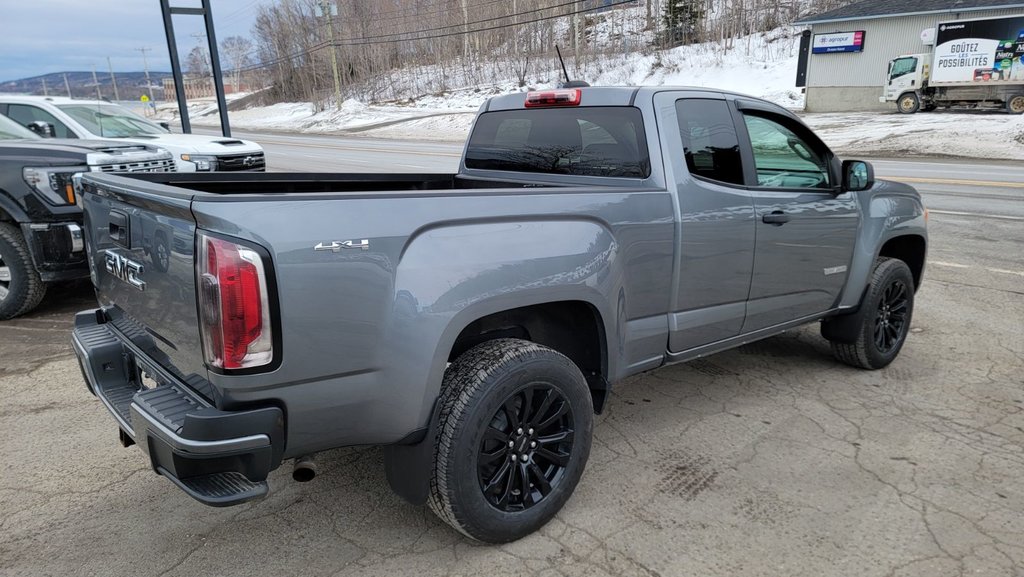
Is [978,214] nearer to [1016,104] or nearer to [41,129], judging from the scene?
[41,129]

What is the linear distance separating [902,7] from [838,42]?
287 cm

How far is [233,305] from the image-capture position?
2.13 metres

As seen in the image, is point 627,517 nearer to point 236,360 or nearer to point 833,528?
point 833,528

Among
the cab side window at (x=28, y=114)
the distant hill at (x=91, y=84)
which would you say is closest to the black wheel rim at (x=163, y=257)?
the cab side window at (x=28, y=114)

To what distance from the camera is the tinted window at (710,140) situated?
3516 millimetres

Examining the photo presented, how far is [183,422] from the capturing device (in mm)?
2207

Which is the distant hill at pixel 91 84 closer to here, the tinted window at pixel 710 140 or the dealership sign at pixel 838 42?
the dealership sign at pixel 838 42

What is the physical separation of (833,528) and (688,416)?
120 centimetres

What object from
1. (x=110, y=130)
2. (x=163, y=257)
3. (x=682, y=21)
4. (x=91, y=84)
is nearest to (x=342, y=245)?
(x=163, y=257)

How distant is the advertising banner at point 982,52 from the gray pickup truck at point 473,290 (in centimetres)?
2850

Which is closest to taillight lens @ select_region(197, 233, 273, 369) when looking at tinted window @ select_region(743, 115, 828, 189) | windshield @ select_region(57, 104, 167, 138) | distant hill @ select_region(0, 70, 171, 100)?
tinted window @ select_region(743, 115, 828, 189)

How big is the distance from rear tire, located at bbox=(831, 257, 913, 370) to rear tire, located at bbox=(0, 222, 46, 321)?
6.23m

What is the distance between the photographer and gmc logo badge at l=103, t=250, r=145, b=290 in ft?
8.55

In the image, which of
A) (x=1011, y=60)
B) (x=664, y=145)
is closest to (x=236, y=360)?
(x=664, y=145)
